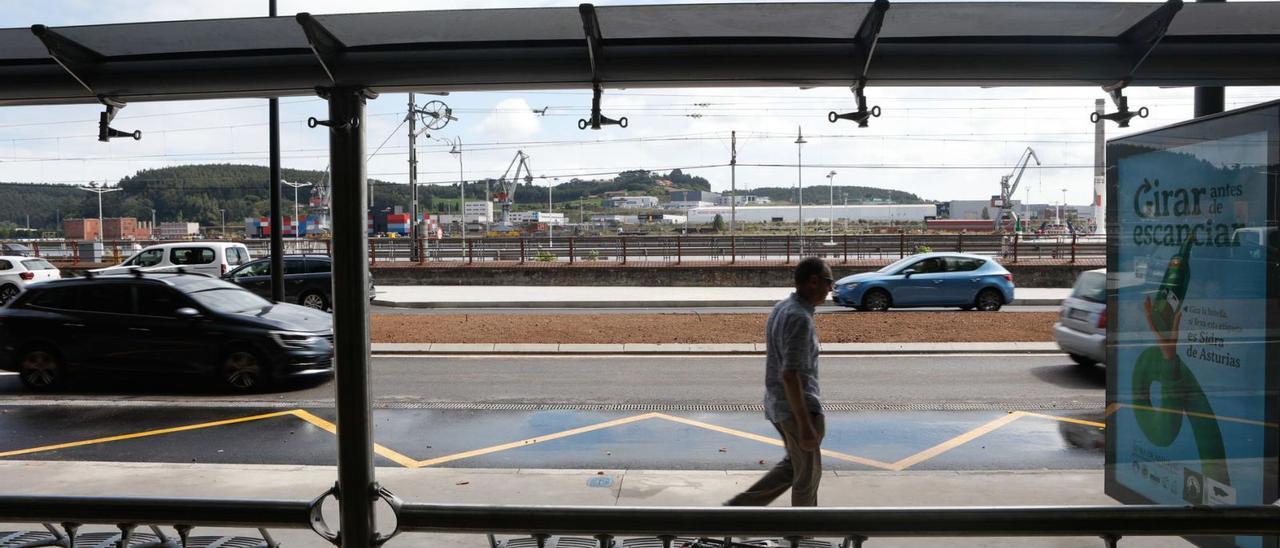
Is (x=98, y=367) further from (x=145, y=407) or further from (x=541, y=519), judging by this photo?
(x=541, y=519)

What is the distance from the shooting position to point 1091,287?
41.4 feet

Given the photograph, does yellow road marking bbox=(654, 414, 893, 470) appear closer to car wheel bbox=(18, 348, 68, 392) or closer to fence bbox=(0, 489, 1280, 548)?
fence bbox=(0, 489, 1280, 548)

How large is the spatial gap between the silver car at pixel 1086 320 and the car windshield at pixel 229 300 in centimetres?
1050

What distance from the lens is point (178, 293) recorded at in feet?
38.7

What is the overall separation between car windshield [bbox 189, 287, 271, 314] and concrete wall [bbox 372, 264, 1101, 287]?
60.5 feet

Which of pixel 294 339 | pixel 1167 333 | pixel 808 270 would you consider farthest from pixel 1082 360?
pixel 294 339

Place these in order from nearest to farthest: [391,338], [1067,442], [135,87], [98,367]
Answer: [135,87] < [1067,442] < [98,367] < [391,338]

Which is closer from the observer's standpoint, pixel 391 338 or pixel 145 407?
pixel 145 407

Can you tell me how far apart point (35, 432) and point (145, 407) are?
136 cm

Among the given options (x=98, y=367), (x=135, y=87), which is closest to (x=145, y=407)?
(x=98, y=367)

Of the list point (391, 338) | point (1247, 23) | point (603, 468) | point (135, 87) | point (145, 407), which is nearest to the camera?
point (1247, 23)

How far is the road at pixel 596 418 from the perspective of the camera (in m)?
8.54

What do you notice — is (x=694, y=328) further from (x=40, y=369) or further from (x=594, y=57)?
(x=594, y=57)

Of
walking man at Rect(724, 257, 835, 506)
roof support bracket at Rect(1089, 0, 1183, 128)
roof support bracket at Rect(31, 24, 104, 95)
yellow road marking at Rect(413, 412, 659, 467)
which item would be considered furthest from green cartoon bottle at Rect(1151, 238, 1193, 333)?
yellow road marking at Rect(413, 412, 659, 467)
